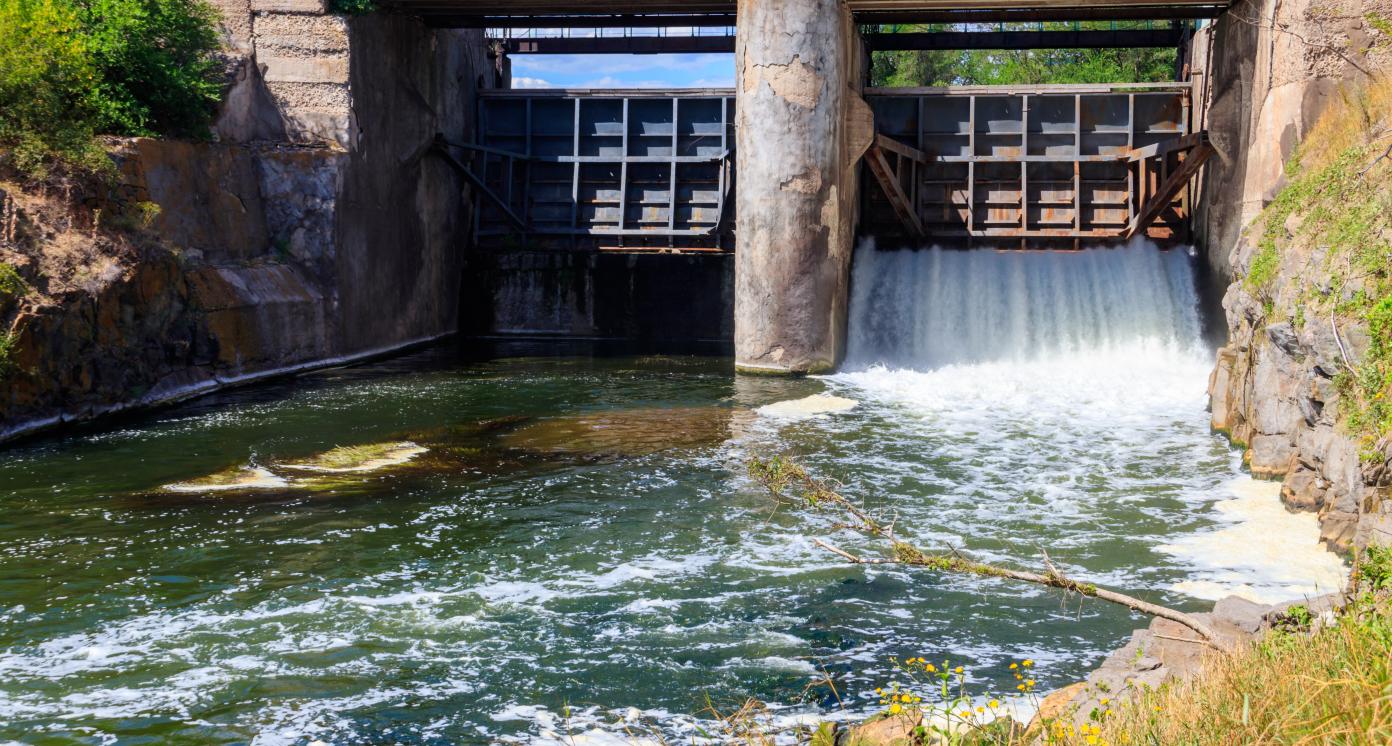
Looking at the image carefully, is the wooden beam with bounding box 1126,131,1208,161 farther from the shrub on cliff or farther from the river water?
the shrub on cliff

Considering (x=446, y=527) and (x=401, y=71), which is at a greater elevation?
(x=401, y=71)

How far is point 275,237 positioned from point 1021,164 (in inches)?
453

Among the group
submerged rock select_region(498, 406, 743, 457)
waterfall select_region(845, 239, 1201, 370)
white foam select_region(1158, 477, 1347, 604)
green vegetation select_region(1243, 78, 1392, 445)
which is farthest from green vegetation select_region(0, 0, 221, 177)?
green vegetation select_region(1243, 78, 1392, 445)

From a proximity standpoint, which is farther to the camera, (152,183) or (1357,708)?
(152,183)

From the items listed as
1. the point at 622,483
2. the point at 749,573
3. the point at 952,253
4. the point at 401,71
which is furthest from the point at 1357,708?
the point at 401,71

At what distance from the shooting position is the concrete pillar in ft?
54.0

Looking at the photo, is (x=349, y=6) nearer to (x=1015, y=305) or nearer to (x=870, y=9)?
(x=870, y=9)

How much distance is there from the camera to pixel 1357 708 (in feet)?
11.9

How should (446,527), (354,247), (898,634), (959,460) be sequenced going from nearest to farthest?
(898,634) < (446,527) < (959,460) < (354,247)

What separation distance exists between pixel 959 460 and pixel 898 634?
4.98 meters

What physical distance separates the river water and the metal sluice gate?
16.5 ft

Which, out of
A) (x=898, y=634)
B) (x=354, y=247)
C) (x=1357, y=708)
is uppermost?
(x=354, y=247)

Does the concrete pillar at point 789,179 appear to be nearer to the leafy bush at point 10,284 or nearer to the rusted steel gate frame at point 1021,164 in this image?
the rusted steel gate frame at point 1021,164

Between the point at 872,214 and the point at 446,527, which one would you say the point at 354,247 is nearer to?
the point at 872,214
